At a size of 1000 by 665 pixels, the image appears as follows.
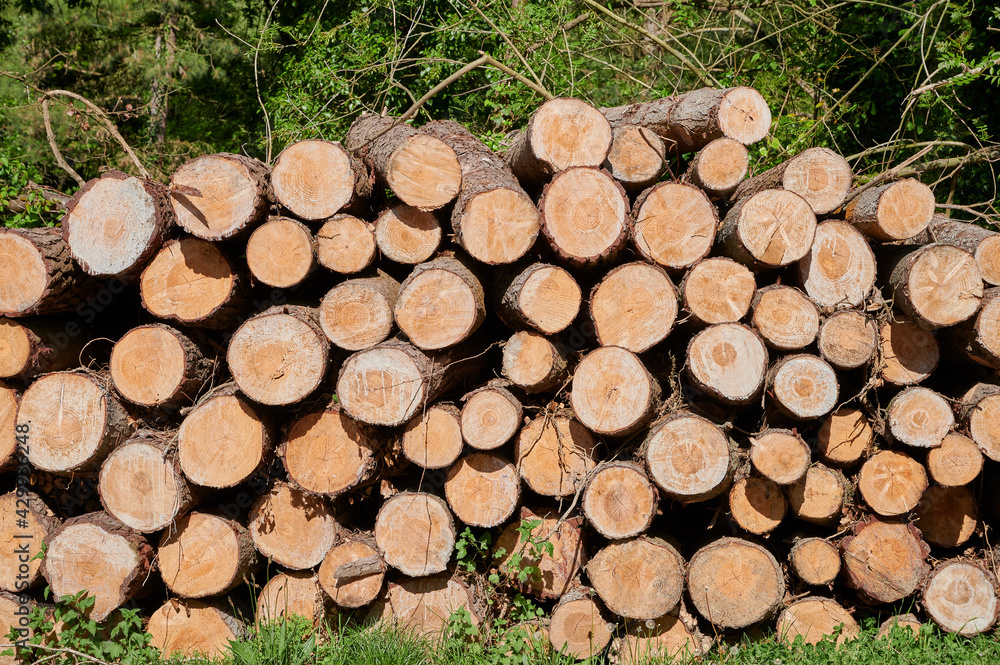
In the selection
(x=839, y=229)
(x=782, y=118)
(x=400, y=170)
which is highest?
(x=400, y=170)

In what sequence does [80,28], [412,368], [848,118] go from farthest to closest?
1. [80,28]
2. [848,118]
3. [412,368]

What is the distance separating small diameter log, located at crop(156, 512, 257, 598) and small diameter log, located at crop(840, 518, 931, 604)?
3049 mm

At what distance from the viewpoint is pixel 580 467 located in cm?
321

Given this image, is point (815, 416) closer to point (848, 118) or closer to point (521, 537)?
point (521, 537)

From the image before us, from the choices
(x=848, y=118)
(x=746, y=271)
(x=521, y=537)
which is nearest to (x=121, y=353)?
(x=521, y=537)

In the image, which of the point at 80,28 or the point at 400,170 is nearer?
the point at 400,170

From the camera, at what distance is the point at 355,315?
3.16 meters

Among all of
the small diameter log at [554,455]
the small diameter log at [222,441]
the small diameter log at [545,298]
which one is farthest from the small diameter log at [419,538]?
the small diameter log at [545,298]

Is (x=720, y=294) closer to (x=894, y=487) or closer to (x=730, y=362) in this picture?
(x=730, y=362)

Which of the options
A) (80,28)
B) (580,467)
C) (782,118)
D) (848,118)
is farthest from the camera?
Result: (80,28)

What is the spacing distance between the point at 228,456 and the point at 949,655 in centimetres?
350

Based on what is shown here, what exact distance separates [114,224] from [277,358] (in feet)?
3.36

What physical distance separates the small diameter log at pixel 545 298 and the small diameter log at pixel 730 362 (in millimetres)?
624

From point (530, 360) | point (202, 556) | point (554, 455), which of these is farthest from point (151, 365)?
point (554, 455)
